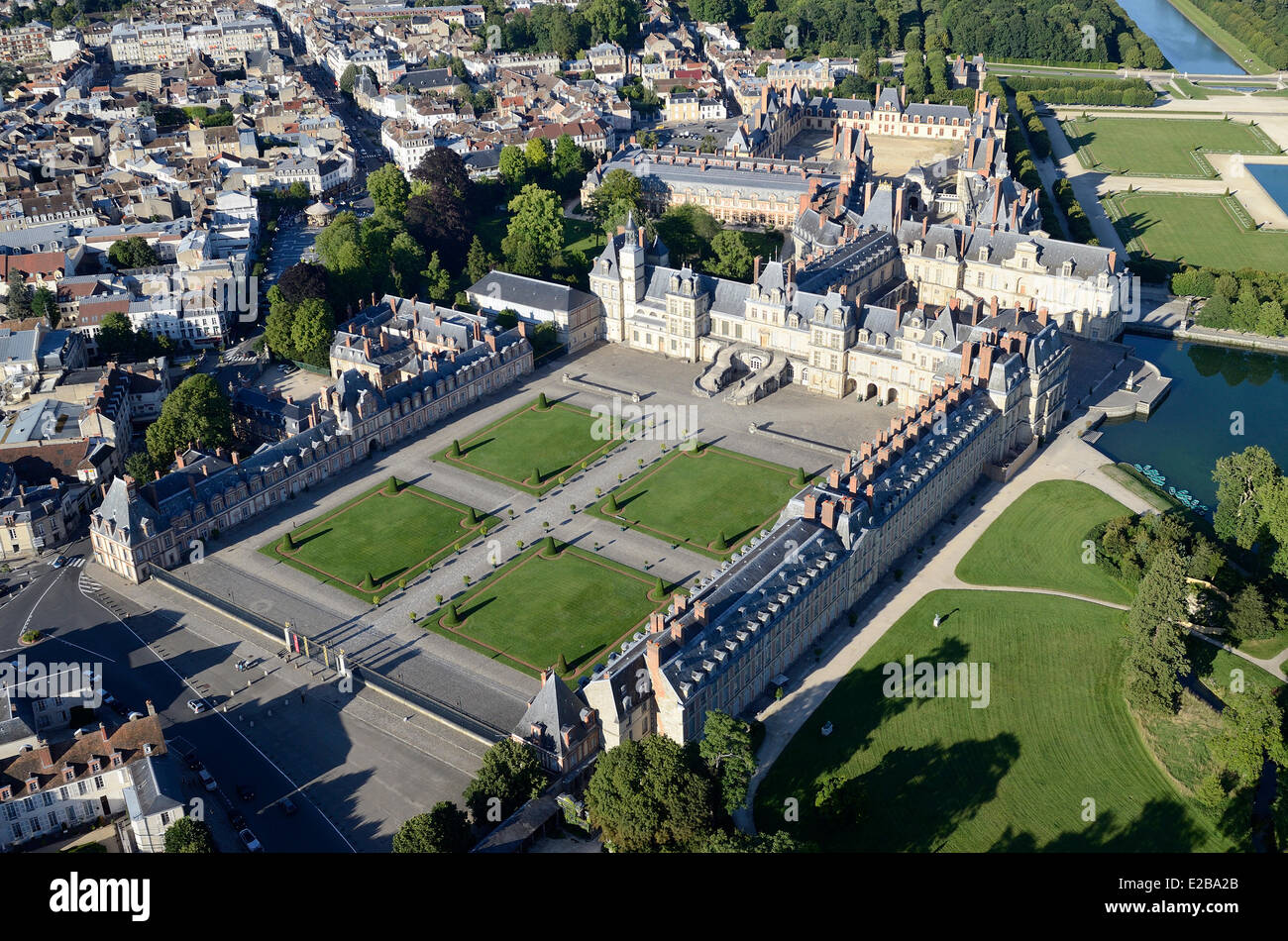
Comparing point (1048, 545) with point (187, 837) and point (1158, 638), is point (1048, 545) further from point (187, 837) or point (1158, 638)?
point (187, 837)

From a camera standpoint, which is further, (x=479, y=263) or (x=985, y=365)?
(x=479, y=263)

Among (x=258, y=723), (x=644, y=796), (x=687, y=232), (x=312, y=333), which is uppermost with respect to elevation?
(x=687, y=232)

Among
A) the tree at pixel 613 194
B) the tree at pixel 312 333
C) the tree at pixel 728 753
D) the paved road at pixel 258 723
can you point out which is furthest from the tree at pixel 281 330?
the tree at pixel 728 753

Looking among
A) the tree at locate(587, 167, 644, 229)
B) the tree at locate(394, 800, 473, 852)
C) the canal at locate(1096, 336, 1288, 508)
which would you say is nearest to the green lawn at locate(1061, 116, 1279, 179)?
the canal at locate(1096, 336, 1288, 508)

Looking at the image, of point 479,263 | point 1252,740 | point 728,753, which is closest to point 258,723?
point 728,753

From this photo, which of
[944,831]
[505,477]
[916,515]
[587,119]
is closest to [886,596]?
[916,515]

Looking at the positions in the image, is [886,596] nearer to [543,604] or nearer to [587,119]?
[543,604]

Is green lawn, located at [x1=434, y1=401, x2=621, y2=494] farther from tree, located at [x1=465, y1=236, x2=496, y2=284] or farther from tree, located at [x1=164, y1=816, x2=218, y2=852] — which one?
tree, located at [x1=164, y1=816, x2=218, y2=852]
